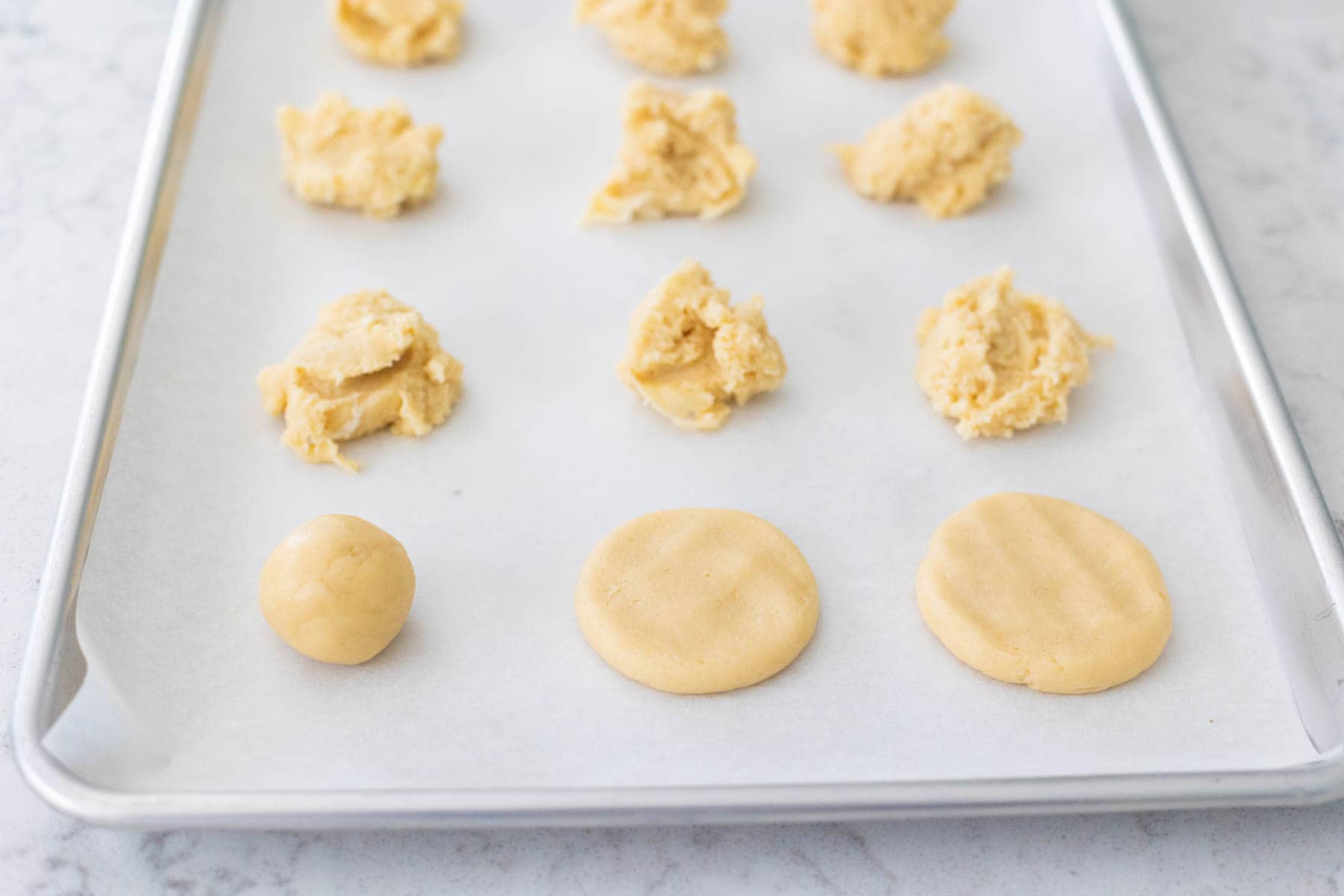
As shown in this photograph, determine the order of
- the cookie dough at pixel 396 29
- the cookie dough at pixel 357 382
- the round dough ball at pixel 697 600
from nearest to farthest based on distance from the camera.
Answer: the round dough ball at pixel 697 600
the cookie dough at pixel 357 382
the cookie dough at pixel 396 29

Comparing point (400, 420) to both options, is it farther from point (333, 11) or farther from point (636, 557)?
point (333, 11)

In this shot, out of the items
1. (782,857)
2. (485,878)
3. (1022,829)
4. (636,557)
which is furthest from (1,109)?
(1022,829)

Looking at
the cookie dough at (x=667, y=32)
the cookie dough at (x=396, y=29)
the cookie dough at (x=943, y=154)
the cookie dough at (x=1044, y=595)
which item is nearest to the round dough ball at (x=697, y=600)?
the cookie dough at (x=1044, y=595)

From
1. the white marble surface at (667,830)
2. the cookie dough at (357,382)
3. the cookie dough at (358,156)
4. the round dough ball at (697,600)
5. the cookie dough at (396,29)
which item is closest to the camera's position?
the white marble surface at (667,830)

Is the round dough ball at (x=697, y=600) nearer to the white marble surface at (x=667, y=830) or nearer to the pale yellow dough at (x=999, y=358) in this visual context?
the white marble surface at (x=667, y=830)

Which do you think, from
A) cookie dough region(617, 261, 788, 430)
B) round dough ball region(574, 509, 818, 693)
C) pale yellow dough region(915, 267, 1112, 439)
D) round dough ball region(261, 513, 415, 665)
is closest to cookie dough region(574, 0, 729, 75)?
cookie dough region(617, 261, 788, 430)

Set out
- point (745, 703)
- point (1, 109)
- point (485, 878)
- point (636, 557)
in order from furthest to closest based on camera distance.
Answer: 1. point (1, 109)
2. point (636, 557)
3. point (745, 703)
4. point (485, 878)
